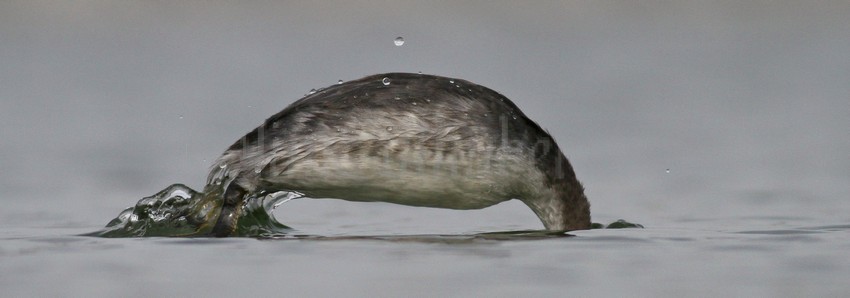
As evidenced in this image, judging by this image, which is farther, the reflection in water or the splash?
the splash

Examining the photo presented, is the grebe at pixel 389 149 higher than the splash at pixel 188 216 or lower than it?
higher

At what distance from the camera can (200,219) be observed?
28.9 feet

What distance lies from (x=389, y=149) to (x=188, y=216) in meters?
1.25

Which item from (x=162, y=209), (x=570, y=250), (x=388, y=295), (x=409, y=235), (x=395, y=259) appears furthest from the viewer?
(x=162, y=209)

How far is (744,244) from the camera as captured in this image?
24.6 ft

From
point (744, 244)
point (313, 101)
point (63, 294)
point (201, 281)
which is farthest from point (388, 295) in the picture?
point (313, 101)

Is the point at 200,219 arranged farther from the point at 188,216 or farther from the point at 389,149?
the point at 389,149

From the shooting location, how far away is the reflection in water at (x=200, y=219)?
8.28 m

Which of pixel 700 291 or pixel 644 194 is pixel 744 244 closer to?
pixel 700 291

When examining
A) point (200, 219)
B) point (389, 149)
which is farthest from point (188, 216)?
point (389, 149)

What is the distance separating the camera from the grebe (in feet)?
27.9

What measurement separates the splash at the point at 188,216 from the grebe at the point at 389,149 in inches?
3.4

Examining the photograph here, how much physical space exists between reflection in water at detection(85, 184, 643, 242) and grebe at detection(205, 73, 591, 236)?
3.4 inches

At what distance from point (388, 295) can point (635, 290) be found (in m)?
0.94
